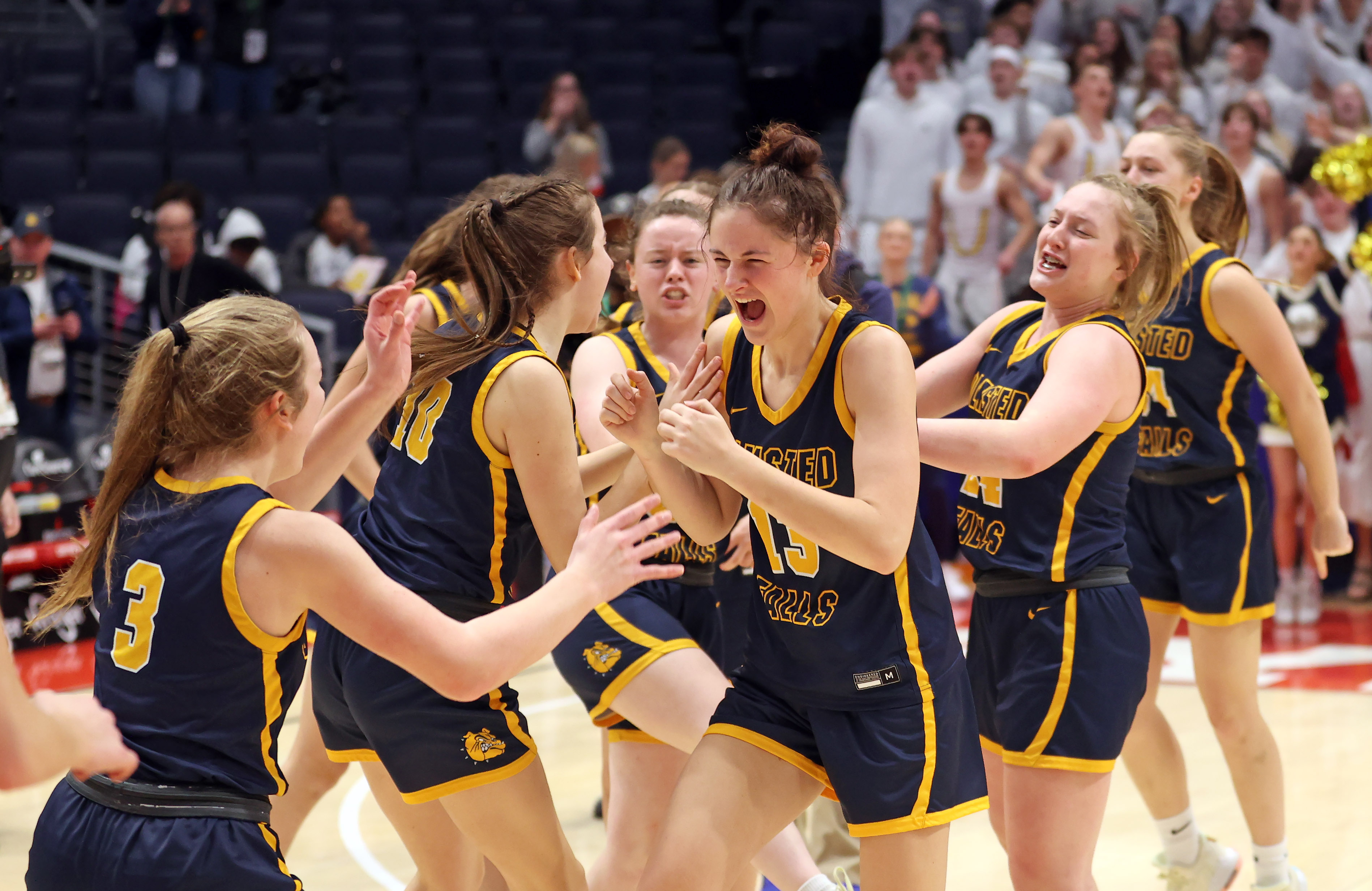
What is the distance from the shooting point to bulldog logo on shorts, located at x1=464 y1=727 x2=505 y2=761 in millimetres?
2895

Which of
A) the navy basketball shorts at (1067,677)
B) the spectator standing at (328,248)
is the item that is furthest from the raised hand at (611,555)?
the spectator standing at (328,248)

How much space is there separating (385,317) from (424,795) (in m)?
0.94

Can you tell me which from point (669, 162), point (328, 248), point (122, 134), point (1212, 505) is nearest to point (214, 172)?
point (122, 134)

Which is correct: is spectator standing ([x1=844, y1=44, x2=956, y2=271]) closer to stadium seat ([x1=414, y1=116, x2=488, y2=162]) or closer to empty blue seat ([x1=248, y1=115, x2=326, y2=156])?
stadium seat ([x1=414, y1=116, x2=488, y2=162])

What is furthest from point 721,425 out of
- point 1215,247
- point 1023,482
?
point 1215,247

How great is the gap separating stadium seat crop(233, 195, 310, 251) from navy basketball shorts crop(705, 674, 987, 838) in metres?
8.67

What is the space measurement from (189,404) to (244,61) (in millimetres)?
10055

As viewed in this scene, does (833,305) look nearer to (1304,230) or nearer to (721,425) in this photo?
(721,425)

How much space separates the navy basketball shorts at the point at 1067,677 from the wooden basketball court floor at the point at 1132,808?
1.33 m

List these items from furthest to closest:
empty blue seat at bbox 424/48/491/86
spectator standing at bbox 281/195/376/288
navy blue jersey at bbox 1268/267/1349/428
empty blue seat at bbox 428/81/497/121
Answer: empty blue seat at bbox 424/48/491/86
empty blue seat at bbox 428/81/497/121
spectator standing at bbox 281/195/376/288
navy blue jersey at bbox 1268/267/1349/428

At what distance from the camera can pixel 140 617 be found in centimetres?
229

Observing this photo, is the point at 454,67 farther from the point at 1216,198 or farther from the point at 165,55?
the point at 1216,198

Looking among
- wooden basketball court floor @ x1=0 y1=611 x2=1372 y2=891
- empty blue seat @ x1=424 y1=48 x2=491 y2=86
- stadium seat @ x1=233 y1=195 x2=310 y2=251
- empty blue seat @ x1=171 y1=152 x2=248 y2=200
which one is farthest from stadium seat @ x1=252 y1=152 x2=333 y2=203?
wooden basketball court floor @ x1=0 y1=611 x2=1372 y2=891

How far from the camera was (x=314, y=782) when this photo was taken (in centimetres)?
381
